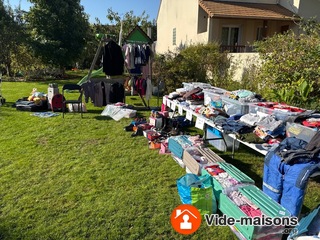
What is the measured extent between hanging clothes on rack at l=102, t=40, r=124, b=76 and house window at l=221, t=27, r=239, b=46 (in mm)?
9124

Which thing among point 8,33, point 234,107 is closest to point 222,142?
point 234,107

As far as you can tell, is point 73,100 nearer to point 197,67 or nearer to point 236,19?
point 197,67

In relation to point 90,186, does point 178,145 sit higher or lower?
higher

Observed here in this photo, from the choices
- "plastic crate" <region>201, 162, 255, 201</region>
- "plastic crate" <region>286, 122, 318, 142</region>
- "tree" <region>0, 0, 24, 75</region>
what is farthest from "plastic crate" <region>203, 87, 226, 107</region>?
"tree" <region>0, 0, 24, 75</region>

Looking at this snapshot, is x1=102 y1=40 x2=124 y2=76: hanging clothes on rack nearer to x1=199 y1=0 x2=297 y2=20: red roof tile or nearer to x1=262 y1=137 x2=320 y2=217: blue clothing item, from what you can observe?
x1=262 y1=137 x2=320 y2=217: blue clothing item

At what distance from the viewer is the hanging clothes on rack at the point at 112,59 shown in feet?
24.6

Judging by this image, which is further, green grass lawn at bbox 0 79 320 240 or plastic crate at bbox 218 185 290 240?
green grass lawn at bbox 0 79 320 240

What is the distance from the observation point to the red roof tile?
12805 millimetres

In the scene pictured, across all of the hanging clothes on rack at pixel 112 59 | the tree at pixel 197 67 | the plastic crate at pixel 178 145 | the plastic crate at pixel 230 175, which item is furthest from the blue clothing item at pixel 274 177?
the tree at pixel 197 67

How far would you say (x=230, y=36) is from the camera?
49.3 feet

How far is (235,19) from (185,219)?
14.2 m

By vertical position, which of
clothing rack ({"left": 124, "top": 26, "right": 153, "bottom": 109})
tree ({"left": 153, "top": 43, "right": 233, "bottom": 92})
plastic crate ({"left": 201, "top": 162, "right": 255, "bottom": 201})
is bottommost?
plastic crate ({"left": 201, "top": 162, "right": 255, "bottom": 201})

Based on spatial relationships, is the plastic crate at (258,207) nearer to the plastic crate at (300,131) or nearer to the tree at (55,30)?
the plastic crate at (300,131)

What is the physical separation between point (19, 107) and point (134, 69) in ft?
12.6
